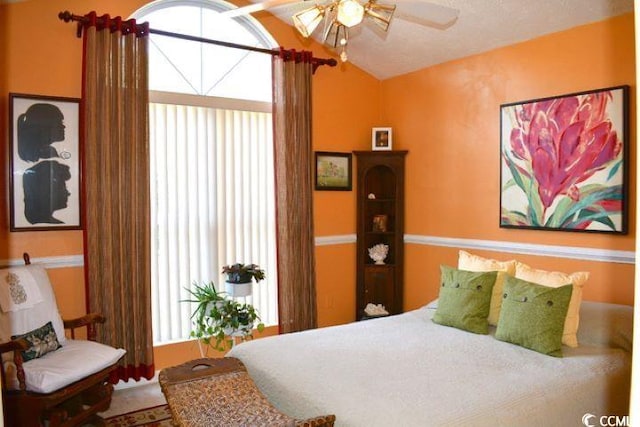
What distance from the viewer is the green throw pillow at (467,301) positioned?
3236 millimetres

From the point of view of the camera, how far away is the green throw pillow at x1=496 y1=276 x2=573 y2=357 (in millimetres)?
2797

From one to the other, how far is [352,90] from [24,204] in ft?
10.1

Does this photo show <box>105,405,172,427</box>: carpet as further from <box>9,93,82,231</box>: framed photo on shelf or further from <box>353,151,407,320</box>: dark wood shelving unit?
<box>353,151,407,320</box>: dark wood shelving unit

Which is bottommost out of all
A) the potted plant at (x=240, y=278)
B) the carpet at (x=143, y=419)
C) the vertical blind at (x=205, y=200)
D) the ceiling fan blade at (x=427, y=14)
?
the carpet at (x=143, y=419)

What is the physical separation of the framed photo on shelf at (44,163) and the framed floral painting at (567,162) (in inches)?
129

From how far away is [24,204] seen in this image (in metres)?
3.43

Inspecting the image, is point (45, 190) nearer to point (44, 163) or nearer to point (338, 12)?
point (44, 163)

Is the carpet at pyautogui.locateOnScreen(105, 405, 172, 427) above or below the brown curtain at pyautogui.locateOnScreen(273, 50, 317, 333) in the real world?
below

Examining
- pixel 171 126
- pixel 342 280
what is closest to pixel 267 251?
pixel 342 280

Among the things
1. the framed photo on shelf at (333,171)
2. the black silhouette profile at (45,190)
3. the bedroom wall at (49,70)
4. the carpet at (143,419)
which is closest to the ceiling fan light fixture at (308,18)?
the bedroom wall at (49,70)

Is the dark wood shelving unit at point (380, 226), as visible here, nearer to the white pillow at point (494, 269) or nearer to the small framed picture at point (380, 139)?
the small framed picture at point (380, 139)

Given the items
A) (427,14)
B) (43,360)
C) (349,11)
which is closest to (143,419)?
(43,360)

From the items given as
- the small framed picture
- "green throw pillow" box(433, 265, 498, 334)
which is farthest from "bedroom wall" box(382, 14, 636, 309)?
"green throw pillow" box(433, 265, 498, 334)

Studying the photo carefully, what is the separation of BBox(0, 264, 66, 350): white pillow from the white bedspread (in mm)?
1257
